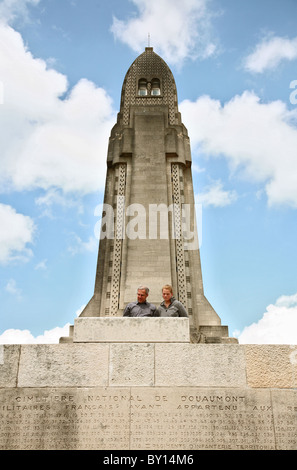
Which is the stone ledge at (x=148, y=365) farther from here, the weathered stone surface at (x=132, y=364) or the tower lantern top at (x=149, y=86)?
the tower lantern top at (x=149, y=86)

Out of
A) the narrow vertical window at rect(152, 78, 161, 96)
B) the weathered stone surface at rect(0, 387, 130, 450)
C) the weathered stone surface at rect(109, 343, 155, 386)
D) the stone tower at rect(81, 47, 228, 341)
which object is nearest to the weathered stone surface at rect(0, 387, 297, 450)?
the weathered stone surface at rect(0, 387, 130, 450)

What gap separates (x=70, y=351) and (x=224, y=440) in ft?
8.25

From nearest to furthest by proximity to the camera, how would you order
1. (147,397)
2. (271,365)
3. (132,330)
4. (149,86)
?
1. (147,397)
2. (271,365)
3. (132,330)
4. (149,86)

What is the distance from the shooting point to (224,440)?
5.60 meters

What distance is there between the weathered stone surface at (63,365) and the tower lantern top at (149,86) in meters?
15.5

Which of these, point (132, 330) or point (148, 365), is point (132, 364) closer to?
point (148, 365)

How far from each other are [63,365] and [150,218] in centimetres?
1145

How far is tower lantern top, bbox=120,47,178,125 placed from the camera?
66.8ft

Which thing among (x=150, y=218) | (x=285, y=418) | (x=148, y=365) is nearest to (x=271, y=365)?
(x=285, y=418)

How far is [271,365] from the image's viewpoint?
243 inches

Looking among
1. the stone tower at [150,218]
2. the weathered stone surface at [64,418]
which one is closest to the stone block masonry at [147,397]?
the weathered stone surface at [64,418]

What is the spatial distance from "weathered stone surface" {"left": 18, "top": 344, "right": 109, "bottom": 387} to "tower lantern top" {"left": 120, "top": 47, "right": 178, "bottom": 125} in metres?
15.5

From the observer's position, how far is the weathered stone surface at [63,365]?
19.7ft
